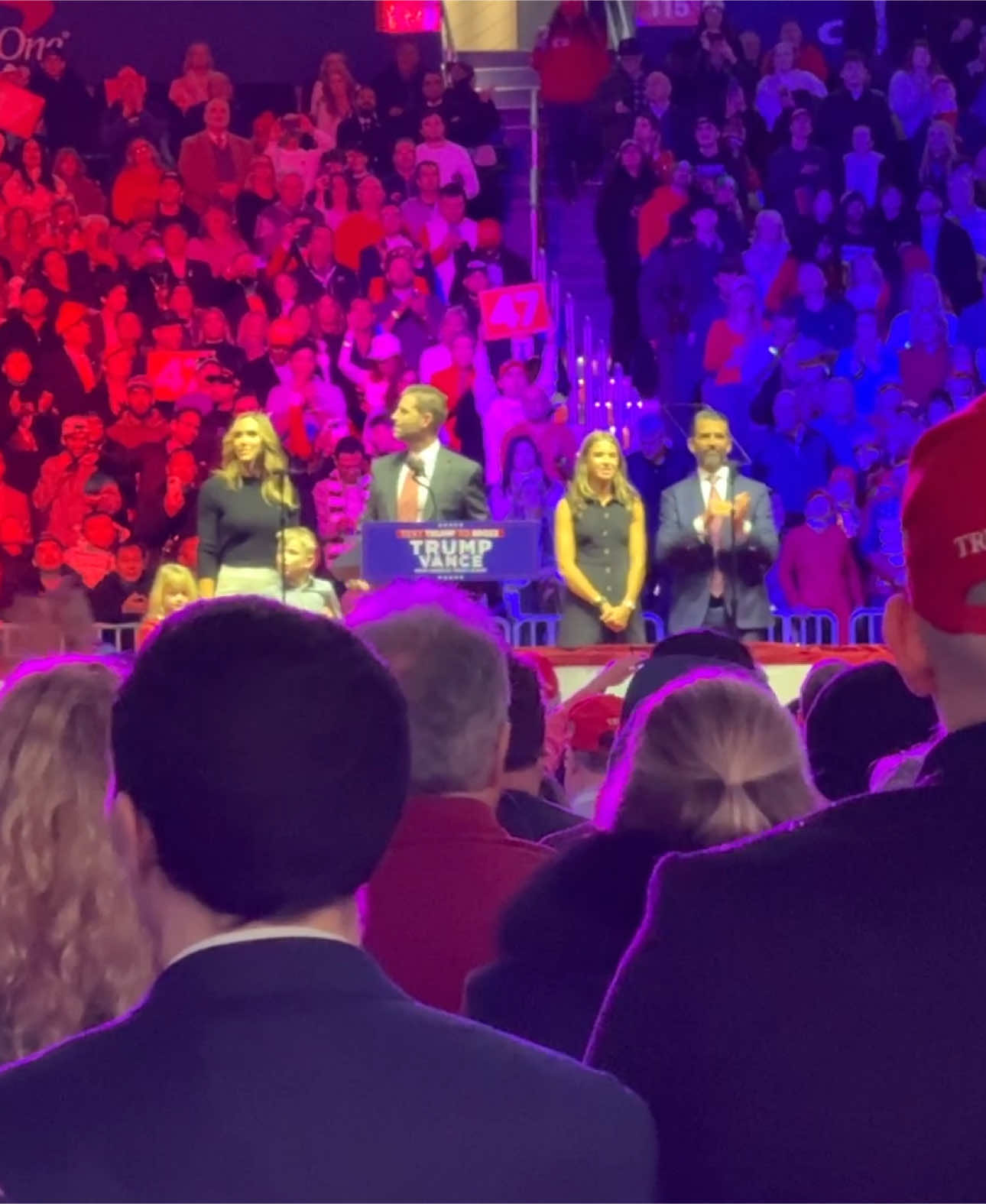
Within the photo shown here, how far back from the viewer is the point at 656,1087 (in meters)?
1.45

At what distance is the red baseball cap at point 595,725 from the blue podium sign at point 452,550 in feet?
13.9

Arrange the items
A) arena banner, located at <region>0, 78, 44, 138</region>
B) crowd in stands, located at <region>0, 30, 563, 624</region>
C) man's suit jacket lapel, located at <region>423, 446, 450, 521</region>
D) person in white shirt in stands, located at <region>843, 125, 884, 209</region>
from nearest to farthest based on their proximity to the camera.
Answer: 1. man's suit jacket lapel, located at <region>423, 446, 450, 521</region>
2. crowd in stands, located at <region>0, 30, 563, 624</region>
3. person in white shirt in stands, located at <region>843, 125, 884, 209</region>
4. arena banner, located at <region>0, 78, 44, 138</region>

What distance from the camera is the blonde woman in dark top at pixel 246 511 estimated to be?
971 centimetres

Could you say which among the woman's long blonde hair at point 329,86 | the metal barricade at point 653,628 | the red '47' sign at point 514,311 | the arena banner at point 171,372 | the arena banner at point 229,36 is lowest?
the metal barricade at point 653,628

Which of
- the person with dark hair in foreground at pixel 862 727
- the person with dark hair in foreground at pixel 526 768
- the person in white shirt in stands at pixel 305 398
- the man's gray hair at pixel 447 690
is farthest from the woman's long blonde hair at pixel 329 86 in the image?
the man's gray hair at pixel 447 690

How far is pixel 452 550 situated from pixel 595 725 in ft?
14.4

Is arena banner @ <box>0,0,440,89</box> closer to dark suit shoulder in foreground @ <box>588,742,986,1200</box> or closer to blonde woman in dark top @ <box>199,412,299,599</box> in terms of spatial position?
blonde woman in dark top @ <box>199,412,299,599</box>

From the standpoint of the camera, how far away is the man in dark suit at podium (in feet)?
31.8

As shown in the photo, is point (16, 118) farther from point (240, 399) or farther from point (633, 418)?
point (633, 418)

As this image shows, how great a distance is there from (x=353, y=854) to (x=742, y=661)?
9.96 feet

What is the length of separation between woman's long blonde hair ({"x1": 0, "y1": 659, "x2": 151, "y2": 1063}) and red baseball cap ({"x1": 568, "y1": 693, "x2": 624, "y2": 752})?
246 centimetres

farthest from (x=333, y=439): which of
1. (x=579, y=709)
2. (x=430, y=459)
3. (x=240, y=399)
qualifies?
(x=579, y=709)

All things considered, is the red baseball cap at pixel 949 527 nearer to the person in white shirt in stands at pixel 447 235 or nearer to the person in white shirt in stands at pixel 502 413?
the person in white shirt in stands at pixel 502 413

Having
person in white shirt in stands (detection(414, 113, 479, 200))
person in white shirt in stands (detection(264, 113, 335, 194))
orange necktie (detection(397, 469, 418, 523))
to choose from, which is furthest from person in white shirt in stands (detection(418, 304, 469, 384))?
orange necktie (detection(397, 469, 418, 523))
